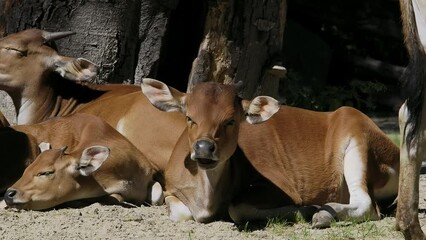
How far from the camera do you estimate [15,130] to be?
9.73 meters

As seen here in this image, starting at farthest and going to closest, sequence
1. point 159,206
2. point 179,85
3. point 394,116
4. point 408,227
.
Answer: point 394,116 → point 179,85 → point 159,206 → point 408,227

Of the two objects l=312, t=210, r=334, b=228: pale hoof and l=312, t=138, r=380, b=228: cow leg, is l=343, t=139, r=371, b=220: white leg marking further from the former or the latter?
l=312, t=210, r=334, b=228: pale hoof

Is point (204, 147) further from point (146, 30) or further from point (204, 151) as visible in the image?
point (146, 30)

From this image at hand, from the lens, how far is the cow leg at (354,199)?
29.1 ft

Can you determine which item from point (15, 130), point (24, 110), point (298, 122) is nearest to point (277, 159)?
point (298, 122)

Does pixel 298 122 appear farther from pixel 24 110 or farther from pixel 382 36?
pixel 382 36

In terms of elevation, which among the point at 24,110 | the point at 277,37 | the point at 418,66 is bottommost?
the point at 24,110

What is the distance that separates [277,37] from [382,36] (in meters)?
6.40

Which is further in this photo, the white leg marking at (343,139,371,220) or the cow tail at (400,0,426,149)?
the white leg marking at (343,139,371,220)

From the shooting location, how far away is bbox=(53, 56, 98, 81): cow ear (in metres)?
10.8

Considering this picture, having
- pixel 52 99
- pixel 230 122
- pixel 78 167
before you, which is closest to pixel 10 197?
pixel 78 167

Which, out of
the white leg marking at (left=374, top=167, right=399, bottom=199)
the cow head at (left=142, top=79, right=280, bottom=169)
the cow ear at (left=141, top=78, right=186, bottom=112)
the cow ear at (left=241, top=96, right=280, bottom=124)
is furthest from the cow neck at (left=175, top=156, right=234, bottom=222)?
the white leg marking at (left=374, top=167, right=399, bottom=199)

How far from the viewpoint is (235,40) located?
11219mm

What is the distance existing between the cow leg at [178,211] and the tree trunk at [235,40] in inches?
93.1
